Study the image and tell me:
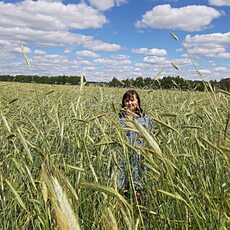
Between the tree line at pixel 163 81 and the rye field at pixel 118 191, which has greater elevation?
the tree line at pixel 163 81

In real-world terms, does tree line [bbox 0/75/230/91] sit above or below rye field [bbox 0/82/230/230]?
above

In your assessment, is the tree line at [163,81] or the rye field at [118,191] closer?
the rye field at [118,191]

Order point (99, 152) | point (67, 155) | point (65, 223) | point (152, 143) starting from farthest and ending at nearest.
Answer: point (67, 155) < point (99, 152) < point (152, 143) < point (65, 223)

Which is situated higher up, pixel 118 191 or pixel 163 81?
pixel 163 81

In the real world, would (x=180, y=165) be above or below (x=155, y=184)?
above

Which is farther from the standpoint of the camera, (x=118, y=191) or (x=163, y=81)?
(x=163, y=81)

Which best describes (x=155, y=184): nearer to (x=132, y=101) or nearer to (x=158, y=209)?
(x=158, y=209)

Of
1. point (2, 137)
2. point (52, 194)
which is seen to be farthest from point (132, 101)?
point (52, 194)

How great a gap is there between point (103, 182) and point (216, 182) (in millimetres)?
596

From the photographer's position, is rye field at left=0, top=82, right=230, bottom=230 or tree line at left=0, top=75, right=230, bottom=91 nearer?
rye field at left=0, top=82, right=230, bottom=230

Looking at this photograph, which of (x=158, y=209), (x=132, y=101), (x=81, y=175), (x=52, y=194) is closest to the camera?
(x=52, y=194)

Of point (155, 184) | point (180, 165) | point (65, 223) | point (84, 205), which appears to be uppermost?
point (65, 223)

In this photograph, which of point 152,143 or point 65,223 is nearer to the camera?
point 65,223

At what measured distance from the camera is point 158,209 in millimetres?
1540
